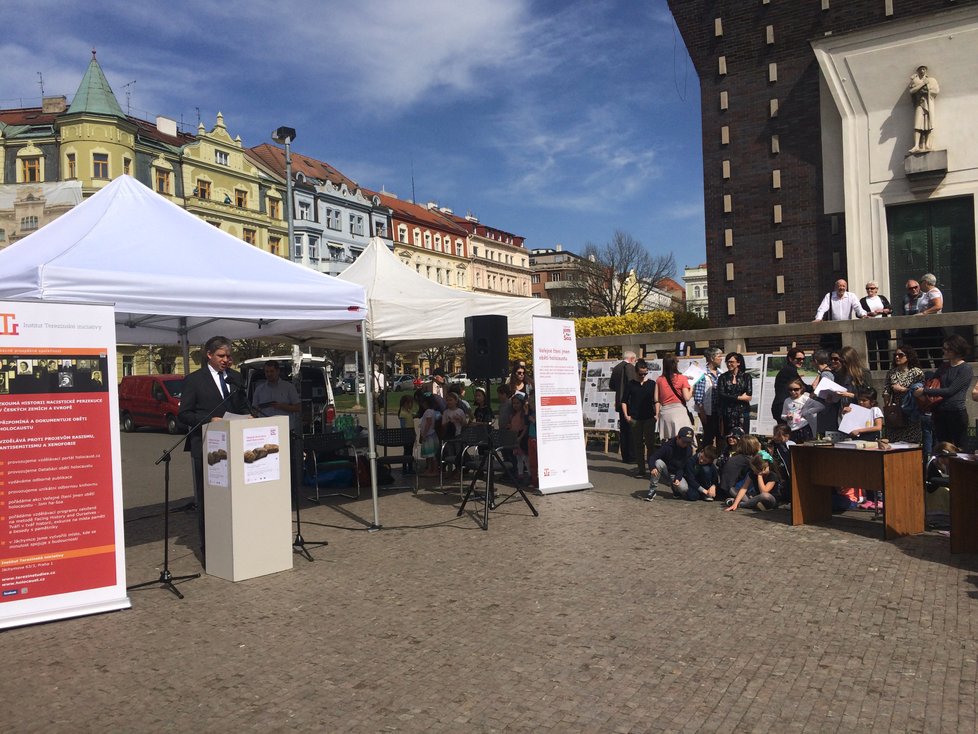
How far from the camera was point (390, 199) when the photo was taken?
3319 inches

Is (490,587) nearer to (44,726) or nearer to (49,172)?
(44,726)

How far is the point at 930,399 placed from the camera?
8.62 metres

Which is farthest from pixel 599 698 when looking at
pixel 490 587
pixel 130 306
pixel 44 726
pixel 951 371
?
pixel 951 371

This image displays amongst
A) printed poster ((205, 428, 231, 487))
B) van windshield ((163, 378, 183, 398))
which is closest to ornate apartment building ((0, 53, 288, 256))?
van windshield ((163, 378, 183, 398))

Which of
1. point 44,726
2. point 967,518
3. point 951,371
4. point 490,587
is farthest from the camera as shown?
point 951,371

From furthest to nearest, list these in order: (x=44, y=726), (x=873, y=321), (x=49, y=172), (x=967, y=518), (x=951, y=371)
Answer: (x=49, y=172) < (x=873, y=321) < (x=951, y=371) < (x=967, y=518) < (x=44, y=726)

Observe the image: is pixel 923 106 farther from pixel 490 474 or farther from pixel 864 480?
pixel 490 474

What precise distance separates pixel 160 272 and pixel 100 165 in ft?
164

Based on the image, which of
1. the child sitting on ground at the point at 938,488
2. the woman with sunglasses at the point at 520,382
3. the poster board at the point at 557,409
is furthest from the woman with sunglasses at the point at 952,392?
the woman with sunglasses at the point at 520,382

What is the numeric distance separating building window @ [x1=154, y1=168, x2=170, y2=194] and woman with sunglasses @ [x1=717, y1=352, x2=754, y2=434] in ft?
166

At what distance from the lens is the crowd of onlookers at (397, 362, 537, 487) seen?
1125 cm

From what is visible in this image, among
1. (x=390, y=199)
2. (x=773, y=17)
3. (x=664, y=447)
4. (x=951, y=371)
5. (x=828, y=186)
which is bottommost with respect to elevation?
(x=664, y=447)

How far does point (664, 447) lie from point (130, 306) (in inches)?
272

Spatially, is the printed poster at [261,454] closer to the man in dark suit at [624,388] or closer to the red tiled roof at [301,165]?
the man in dark suit at [624,388]
